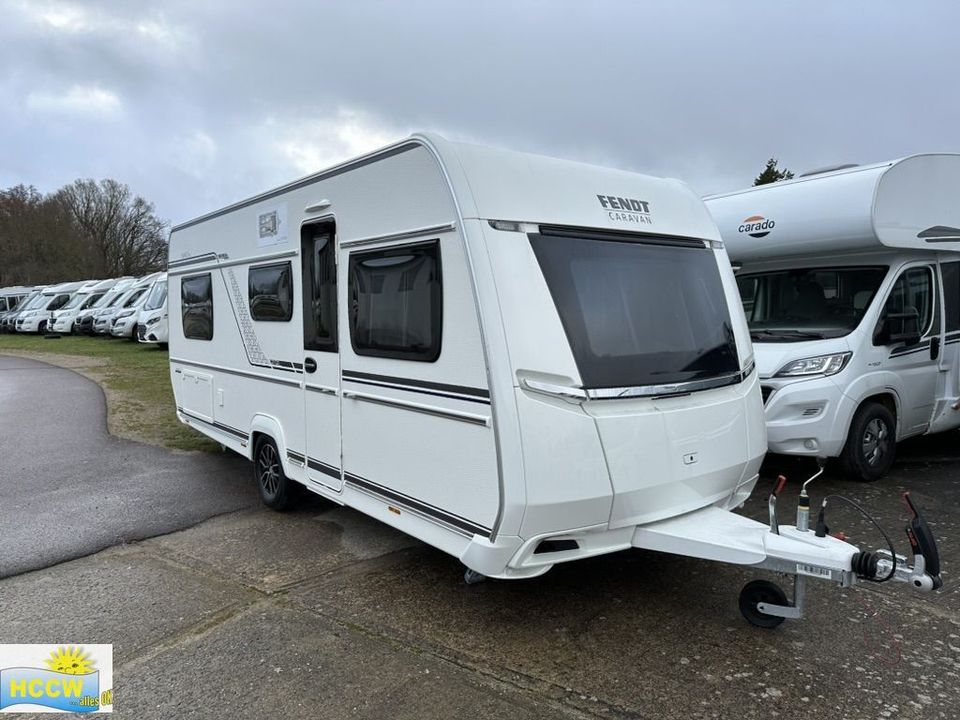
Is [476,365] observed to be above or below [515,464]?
above

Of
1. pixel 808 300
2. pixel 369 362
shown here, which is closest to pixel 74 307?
pixel 369 362

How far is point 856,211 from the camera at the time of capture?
18.7ft

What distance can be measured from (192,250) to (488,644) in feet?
16.5

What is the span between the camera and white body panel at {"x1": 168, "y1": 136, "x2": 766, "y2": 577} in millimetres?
3291

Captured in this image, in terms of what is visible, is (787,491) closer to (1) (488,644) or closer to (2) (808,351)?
(2) (808,351)

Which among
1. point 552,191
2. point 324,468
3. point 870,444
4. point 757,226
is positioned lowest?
point 870,444

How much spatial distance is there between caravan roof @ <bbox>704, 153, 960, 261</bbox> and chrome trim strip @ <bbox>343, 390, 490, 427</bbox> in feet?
13.5

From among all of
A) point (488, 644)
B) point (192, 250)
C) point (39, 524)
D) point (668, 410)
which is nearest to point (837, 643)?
point (668, 410)

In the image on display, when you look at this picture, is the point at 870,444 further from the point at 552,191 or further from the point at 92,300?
the point at 92,300

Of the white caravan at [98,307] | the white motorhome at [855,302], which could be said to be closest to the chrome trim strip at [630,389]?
the white motorhome at [855,302]

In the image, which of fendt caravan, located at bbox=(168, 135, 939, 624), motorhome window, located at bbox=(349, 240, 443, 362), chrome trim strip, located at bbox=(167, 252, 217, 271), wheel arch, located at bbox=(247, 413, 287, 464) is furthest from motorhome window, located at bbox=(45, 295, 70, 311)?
motorhome window, located at bbox=(349, 240, 443, 362)

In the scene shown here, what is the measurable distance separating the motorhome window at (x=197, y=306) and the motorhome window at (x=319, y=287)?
2.08 m

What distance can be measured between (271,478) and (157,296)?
17008mm

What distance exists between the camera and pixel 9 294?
3356cm
